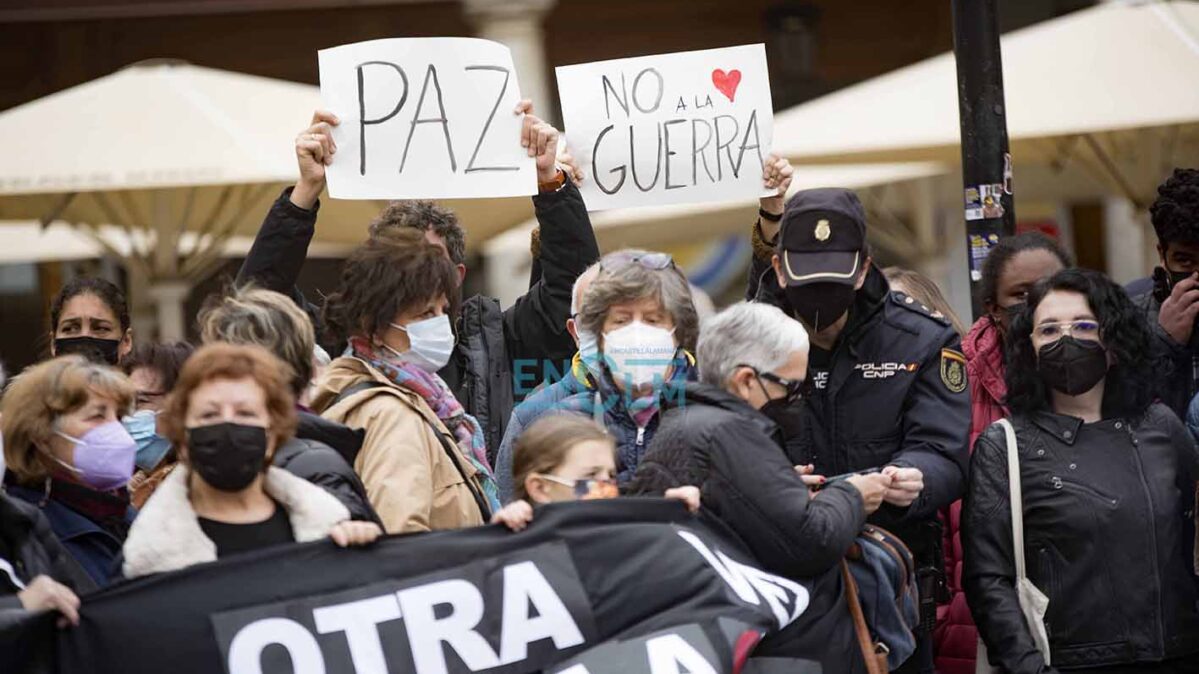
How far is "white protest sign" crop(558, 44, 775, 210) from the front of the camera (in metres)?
5.30

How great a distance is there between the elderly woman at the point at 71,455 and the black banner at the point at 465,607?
0.38 meters

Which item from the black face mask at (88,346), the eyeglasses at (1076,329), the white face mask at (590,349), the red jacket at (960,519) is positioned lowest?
the red jacket at (960,519)

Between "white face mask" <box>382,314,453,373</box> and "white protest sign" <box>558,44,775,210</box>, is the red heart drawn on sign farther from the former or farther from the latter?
"white face mask" <box>382,314,453,373</box>

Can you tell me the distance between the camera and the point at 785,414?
4184mm

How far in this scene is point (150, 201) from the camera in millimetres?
9852

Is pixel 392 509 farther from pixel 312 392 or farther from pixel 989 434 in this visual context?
pixel 989 434

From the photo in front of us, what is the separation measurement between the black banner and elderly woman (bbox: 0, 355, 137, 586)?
0.38 meters

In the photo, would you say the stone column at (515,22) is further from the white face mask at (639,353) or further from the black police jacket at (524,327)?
the white face mask at (639,353)

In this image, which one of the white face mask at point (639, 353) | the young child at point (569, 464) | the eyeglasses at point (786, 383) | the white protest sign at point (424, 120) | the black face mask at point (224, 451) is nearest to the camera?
the black face mask at point (224, 451)

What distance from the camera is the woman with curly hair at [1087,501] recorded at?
4523 millimetres

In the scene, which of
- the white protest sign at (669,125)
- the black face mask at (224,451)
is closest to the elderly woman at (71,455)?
the black face mask at (224,451)

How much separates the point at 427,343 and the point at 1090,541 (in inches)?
69.0

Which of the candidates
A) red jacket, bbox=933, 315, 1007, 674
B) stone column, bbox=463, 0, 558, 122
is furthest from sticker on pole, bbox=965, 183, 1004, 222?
stone column, bbox=463, 0, 558, 122

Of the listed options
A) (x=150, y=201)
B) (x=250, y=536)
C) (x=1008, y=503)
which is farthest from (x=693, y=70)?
(x=150, y=201)
